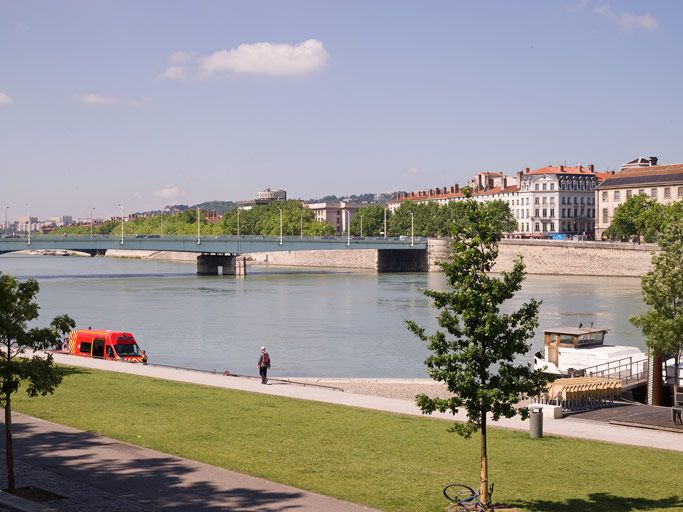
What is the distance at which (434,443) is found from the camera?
20.0 metres

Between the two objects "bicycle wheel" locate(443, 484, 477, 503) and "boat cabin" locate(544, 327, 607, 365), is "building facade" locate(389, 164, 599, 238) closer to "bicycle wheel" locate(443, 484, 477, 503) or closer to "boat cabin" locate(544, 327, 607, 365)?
"boat cabin" locate(544, 327, 607, 365)

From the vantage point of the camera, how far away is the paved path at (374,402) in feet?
70.8

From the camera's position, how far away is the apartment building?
5256 inches

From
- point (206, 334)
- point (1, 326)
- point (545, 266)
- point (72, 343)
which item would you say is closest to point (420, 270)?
point (545, 266)

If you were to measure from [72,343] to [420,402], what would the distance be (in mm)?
28044

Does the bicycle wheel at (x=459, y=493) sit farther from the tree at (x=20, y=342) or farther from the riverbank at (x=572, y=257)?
the riverbank at (x=572, y=257)

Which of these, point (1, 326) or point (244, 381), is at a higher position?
point (1, 326)

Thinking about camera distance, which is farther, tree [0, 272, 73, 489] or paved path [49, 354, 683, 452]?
paved path [49, 354, 683, 452]

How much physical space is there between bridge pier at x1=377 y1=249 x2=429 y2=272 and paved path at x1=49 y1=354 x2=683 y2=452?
100111 mm

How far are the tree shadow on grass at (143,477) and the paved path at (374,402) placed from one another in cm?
799

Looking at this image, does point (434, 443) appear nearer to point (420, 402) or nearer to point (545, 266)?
point (420, 402)

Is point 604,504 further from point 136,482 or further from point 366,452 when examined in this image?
point 136,482

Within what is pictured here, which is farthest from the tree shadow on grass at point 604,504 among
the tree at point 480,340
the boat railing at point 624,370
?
the boat railing at point 624,370

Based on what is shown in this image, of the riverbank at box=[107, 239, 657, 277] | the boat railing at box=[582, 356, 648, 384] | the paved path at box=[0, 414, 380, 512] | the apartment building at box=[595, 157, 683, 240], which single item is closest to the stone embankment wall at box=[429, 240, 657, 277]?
the riverbank at box=[107, 239, 657, 277]
